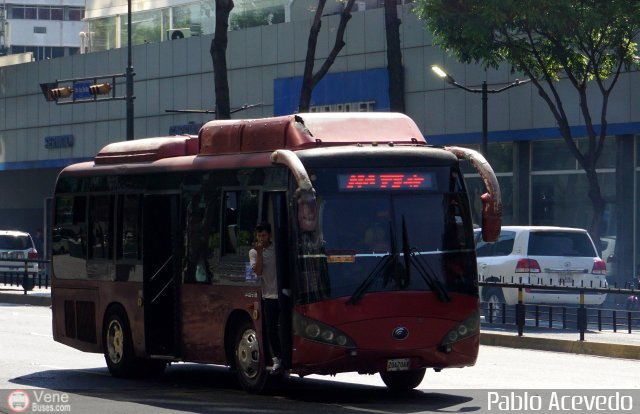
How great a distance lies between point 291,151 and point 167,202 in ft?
9.29

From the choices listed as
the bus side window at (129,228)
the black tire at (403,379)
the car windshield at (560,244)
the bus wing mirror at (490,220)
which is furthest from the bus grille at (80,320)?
the car windshield at (560,244)

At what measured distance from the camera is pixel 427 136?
45625 millimetres

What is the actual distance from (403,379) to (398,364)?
4.33 ft

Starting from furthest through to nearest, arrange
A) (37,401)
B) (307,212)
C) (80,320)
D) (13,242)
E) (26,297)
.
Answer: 1. (13,242)
2. (26,297)
3. (80,320)
4. (37,401)
5. (307,212)

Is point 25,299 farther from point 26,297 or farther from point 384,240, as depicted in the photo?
point 384,240

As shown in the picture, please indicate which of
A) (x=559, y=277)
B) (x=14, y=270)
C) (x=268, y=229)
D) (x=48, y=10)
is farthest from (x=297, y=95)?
(x=48, y=10)

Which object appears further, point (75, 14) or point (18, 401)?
point (75, 14)

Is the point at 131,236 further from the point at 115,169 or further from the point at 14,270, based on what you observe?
the point at 14,270

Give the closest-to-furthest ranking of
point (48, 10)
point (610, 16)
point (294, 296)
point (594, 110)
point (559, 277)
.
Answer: point (294, 296)
point (559, 277)
point (610, 16)
point (594, 110)
point (48, 10)

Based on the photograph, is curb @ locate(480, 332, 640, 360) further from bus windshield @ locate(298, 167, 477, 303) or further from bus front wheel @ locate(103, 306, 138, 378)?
bus front wheel @ locate(103, 306, 138, 378)

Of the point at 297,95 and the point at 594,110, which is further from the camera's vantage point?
the point at 297,95

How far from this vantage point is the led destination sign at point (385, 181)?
577 inches

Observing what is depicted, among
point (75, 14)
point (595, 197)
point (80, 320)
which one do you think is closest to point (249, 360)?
point (80, 320)

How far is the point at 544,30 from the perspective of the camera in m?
32.9
